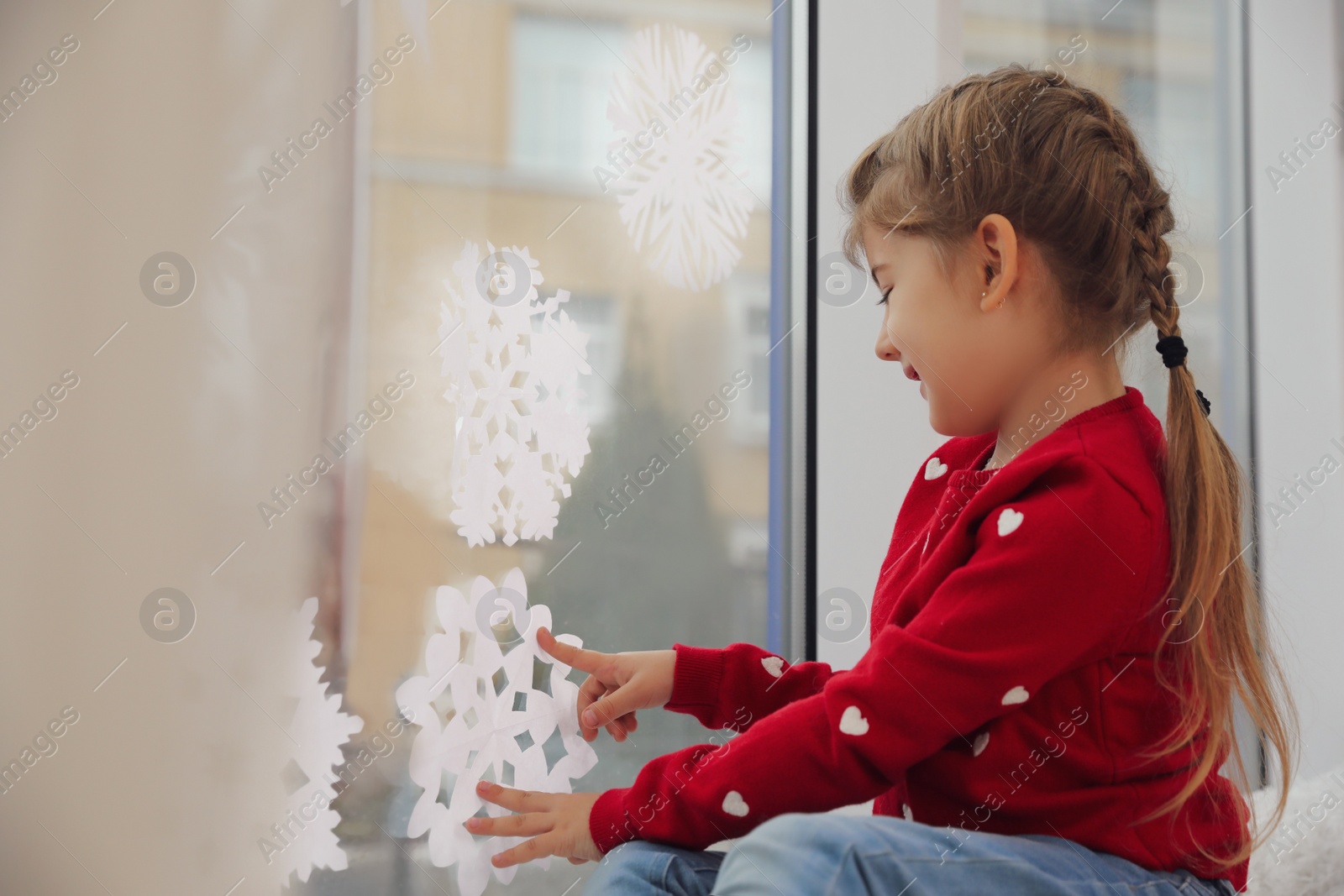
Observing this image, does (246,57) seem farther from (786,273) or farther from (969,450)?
(969,450)

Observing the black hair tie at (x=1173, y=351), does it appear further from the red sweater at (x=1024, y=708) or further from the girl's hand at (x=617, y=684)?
the girl's hand at (x=617, y=684)

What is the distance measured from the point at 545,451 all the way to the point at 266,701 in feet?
1.17

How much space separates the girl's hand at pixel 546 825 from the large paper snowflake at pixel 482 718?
107mm

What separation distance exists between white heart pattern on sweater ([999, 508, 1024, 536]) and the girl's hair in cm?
12

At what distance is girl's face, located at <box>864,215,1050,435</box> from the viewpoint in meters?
0.78

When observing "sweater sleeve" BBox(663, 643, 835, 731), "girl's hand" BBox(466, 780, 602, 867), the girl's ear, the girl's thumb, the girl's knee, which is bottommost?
"girl's hand" BBox(466, 780, 602, 867)

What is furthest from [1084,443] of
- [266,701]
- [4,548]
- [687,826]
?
[4,548]

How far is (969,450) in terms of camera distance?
95 centimetres

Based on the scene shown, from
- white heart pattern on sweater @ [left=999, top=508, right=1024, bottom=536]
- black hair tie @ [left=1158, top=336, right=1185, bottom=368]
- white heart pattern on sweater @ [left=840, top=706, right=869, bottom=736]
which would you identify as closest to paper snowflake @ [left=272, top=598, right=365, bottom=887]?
white heart pattern on sweater @ [left=840, top=706, right=869, bottom=736]

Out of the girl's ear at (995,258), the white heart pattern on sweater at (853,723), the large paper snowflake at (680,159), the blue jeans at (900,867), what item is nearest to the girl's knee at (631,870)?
the blue jeans at (900,867)

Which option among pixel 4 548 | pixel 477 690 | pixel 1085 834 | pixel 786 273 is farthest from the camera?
pixel 786 273

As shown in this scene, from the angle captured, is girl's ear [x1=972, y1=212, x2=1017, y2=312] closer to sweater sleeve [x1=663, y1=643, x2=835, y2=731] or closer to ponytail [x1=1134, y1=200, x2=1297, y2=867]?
ponytail [x1=1134, y1=200, x2=1297, y2=867]

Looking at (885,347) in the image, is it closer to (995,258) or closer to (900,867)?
(995,258)

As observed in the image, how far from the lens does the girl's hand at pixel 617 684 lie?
91cm
